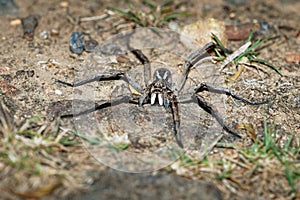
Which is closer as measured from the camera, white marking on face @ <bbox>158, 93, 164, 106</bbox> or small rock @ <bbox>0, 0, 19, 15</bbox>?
white marking on face @ <bbox>158, 93, 164, 106</bbox>

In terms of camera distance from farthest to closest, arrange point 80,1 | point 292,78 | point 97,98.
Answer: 1. point 80,1
2. point 292,78
3. point 97,98

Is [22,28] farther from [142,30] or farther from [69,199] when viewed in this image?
[69,199]

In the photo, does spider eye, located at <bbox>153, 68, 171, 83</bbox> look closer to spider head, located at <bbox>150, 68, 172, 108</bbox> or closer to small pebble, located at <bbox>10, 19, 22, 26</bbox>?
spider head, located at <bbox>150, 68, 172, 108</bbox>

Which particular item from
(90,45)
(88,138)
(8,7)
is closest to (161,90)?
(88,138)

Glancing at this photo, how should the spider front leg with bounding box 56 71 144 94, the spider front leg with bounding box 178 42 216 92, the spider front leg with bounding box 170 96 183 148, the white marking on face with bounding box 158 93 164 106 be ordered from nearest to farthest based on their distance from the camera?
the spider front leg with bounding box 170 96 183 148 < the white marking on face with bounding box 158 93 164 106 < the spider front leg with bounding box 56 71 144 94 < the spider front leg with bounding box 178 42 216 92

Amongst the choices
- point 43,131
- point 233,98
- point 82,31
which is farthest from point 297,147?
point 82,31

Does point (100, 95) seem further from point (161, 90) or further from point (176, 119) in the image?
point (176, 119)

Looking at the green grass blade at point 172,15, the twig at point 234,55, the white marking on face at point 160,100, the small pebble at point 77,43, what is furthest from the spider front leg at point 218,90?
the small pebble at point 77,43

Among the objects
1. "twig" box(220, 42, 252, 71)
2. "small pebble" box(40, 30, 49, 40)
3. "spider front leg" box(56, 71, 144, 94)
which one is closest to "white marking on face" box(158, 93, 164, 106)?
"spider front leg" box(56, 71, 144, 94)

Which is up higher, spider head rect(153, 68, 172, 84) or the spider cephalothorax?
spider head rect(153, 68, 172, 84)
